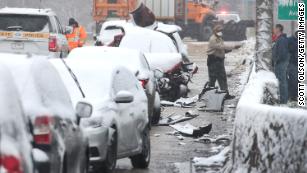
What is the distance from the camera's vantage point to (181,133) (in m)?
16.2

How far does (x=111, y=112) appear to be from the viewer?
424 inches

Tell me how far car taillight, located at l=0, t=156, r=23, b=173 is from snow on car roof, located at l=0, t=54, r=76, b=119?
715mm

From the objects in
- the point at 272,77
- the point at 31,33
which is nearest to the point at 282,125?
the point at 272,77

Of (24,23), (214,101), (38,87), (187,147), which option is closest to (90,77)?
(187,147)

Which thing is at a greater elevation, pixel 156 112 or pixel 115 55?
pixel 115 55

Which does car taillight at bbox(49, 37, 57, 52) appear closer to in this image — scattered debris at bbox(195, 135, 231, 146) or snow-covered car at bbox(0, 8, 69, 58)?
snow-covered car at bbox(0, 8, 69, 58)

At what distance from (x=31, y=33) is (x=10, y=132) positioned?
715 inches

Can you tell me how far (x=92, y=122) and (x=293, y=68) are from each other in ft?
38.4

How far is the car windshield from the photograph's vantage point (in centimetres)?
2383

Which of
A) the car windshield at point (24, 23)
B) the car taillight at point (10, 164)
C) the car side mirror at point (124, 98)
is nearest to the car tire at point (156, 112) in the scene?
the car side mirror at point (124, 98)

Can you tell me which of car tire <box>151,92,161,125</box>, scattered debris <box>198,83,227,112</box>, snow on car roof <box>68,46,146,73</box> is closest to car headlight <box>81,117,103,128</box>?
snow on car roof <box>68,46,146,73</box>

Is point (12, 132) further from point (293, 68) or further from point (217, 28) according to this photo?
point (217, 28)

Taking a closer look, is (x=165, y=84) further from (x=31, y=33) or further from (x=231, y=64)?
(x=231, y=64)

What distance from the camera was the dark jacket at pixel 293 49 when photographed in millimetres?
20562
